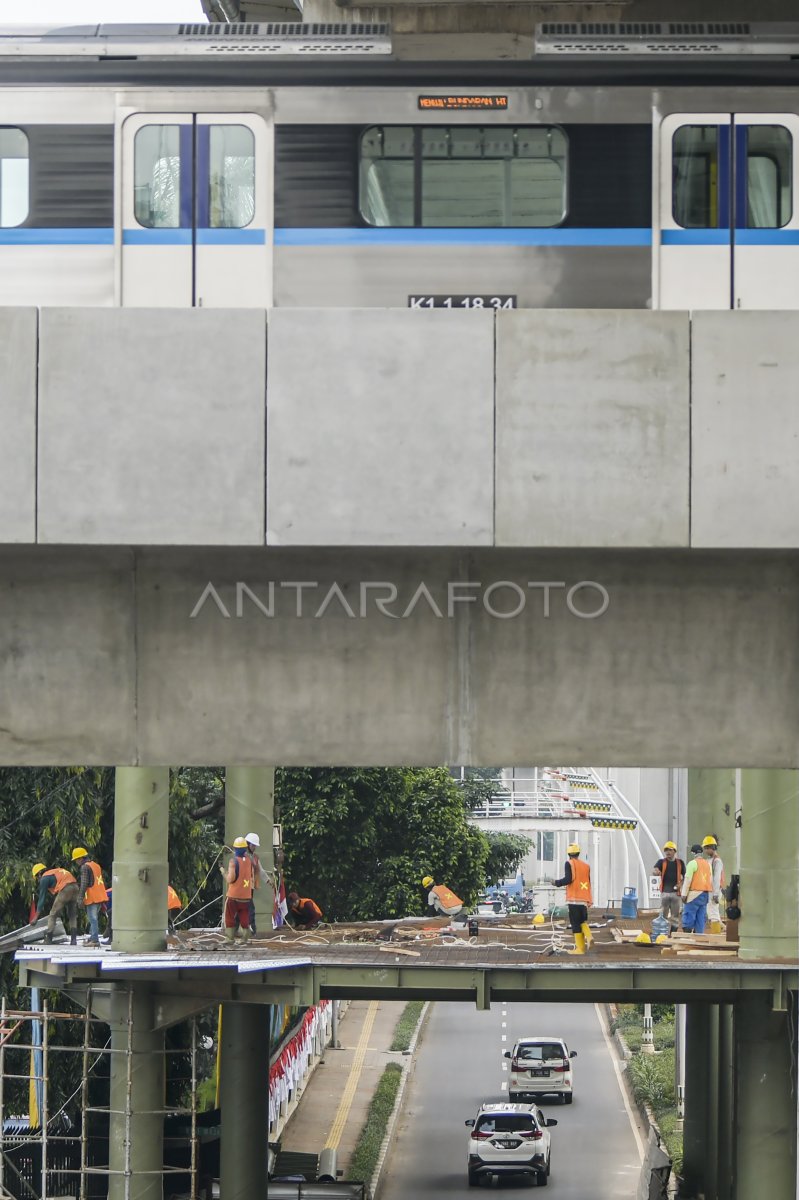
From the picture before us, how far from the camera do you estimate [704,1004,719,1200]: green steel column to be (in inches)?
1305

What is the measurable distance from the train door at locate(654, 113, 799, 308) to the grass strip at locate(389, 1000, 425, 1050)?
44.8 m

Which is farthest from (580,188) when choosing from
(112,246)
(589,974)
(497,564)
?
(589,974)

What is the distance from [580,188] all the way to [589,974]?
13532 millimetres

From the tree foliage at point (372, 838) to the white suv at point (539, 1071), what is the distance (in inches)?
192

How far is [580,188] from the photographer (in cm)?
1703

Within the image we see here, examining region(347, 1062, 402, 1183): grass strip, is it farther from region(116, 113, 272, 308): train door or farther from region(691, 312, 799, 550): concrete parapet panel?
region(691, 312, 799, 550): concrete parapet panel

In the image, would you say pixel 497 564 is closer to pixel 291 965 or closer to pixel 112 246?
pixel 112 246

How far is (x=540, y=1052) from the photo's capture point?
45.9 metres

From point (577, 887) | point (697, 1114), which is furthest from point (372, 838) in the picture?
point (577, 887)

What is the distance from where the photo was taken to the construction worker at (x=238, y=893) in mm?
25016

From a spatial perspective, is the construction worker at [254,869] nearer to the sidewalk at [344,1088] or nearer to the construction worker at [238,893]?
the construction worker at [238,893]

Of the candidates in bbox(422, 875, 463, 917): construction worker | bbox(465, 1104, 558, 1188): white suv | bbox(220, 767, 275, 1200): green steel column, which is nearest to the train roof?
bbox(220, 767, 275, 1200): green steel column

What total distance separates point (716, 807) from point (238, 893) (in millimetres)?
14128

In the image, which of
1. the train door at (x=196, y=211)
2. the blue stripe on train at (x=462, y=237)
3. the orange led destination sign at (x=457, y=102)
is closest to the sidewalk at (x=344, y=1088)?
the train door at (x=196, y=211)
